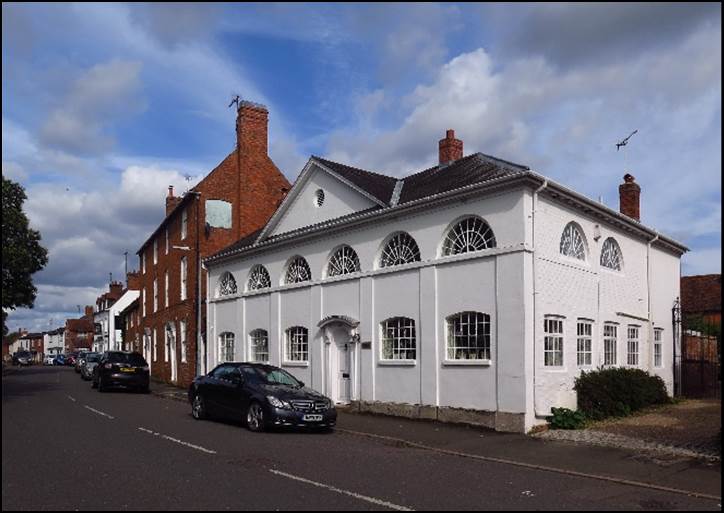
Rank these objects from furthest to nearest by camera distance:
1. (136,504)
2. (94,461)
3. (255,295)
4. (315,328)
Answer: (255,295)
(315,328)
(94,461)
(136,504)

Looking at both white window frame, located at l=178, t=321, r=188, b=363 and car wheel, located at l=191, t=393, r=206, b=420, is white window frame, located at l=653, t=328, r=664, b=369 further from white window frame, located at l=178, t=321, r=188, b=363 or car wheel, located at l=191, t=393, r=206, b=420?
white window frame, located at l=178, t=321, r=188, b=363

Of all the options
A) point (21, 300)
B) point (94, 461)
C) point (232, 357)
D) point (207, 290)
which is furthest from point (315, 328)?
point (21, 300)

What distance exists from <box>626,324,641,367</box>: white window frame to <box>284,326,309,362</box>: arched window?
940 cm

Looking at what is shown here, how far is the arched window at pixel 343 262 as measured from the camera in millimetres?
19500

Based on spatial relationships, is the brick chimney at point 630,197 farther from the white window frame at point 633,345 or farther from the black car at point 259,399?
the black car at point 259,399

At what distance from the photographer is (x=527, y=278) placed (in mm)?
14688

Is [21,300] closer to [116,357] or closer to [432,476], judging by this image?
[116,357]

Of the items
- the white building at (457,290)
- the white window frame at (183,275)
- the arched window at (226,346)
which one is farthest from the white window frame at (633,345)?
the white window frame at (183,275)

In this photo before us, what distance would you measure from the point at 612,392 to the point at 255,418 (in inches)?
331

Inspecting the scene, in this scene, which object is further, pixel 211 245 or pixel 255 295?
pixel 211 245

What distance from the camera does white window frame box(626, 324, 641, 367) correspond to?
1942 centimetres

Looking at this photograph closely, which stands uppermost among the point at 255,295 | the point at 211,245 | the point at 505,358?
the point at 211,245

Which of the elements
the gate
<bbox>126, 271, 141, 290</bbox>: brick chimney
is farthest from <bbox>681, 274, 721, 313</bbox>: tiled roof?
<bbox>126, 271, 141, 290</bbox>: brick chimney

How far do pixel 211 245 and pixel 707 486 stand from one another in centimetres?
2438
